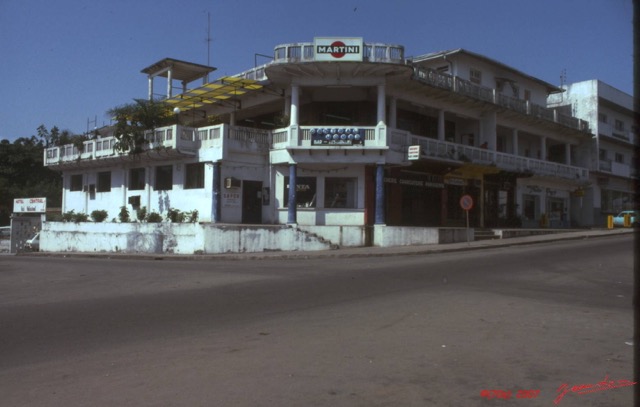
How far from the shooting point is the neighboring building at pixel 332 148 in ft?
82.4

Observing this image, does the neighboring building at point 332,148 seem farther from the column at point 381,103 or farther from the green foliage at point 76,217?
the green foliage at point 76,217

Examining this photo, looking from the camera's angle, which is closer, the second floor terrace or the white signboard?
the second floor terrace

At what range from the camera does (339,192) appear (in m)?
26.6

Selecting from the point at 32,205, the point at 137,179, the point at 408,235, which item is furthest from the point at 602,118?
the point at 32,205

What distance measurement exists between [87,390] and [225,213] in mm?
21437

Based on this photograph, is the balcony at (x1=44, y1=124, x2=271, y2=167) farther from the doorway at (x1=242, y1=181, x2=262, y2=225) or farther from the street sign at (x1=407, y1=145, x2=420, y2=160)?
the street sign at (x1=407, y1=145, x2=420, y2=160)

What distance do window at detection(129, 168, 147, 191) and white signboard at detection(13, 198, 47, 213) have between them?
11020 millimetres

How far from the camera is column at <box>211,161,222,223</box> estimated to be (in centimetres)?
2541

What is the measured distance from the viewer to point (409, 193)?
28906mm

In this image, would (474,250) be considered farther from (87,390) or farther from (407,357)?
(87,390)

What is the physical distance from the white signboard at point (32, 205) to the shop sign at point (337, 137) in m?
24.2

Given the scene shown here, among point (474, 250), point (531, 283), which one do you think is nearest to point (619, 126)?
point (474, 250)

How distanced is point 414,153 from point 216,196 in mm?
9951

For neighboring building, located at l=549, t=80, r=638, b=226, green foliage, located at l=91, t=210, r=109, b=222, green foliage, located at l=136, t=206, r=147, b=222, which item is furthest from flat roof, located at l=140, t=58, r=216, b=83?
neighboring building, located at l=549, t=80, r=638, b=226
